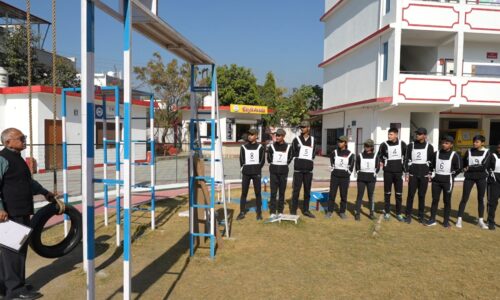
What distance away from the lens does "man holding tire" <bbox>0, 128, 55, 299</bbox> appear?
3.73 metres

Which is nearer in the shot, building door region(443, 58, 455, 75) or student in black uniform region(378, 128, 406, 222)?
student in black uniform region(378, 128, 406, 222)

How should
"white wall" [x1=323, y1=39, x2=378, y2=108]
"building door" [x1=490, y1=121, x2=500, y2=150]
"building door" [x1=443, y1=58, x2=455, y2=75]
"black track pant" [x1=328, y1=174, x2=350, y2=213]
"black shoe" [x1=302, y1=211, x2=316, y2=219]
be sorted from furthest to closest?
"building door" [x1=490, y1=121, x2=500, y2=150] < "white wall" [x1=323, y1=39, x2=378, y2=108] < "building door" [x1=443, y1=58, x2=455, y2=75] < "black shoe" [x1=302, y1=211, x2=316, y2=219] < "black track pant" [x1=328, y1=174, x2=350, y2=213]

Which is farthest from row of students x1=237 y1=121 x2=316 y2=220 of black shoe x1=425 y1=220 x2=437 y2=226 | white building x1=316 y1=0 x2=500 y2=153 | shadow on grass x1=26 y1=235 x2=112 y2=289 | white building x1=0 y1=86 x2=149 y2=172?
white building x1=316 y1=0 x2=500 y2=153

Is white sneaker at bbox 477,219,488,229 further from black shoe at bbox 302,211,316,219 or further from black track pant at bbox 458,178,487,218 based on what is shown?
black shoe at bbox 302,211,316,219

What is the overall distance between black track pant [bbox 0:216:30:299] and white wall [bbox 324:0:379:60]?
18585 millimetres

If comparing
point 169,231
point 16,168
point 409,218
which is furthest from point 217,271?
point 409,218

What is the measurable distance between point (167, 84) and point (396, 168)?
66.6ft

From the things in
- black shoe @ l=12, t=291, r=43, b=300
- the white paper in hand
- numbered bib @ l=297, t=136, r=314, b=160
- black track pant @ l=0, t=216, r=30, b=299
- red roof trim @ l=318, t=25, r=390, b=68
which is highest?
red roof trim @ l=318, t=25, r=390, b=68

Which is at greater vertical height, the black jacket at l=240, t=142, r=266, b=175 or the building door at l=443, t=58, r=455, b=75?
the building door at l=443, t=58, r=455, b=75

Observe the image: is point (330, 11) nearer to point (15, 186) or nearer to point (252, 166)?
point (252, 166)

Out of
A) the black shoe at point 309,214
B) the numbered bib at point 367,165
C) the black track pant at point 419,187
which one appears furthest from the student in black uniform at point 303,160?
the black track pant at point 419,187

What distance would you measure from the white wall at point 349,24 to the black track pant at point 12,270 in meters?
18.6

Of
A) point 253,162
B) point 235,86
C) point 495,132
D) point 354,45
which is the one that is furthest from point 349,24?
point 253,162

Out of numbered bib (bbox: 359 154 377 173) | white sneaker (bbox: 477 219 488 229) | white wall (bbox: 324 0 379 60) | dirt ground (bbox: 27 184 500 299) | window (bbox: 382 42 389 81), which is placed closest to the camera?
dirt ground (bbox: 27 184 500 299)
